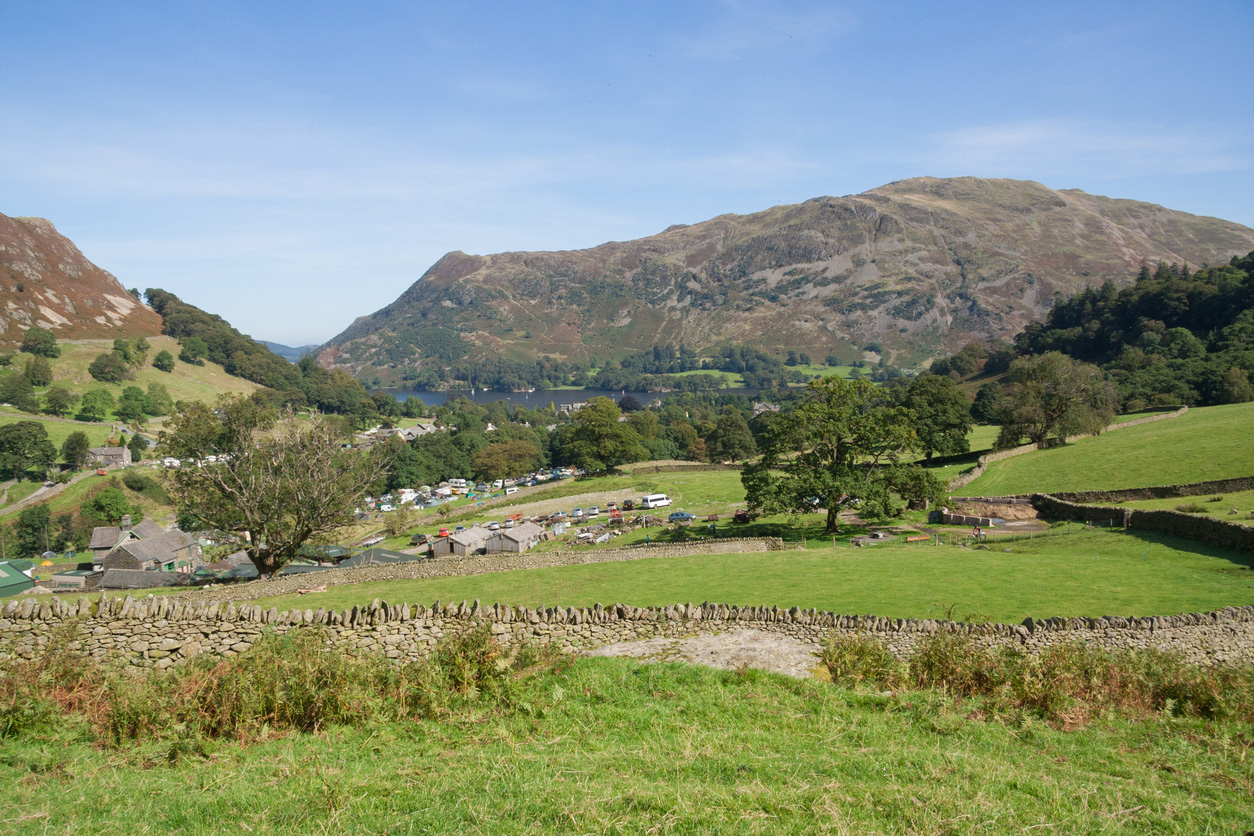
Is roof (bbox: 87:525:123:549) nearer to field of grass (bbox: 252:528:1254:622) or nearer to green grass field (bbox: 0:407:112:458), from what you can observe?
green grass field (bbox: 0:407:112:458)

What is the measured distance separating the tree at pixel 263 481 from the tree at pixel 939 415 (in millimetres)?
41448

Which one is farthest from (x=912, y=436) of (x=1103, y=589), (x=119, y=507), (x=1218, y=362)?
(x=119, y=507)

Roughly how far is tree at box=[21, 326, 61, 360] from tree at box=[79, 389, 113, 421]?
80.0ft

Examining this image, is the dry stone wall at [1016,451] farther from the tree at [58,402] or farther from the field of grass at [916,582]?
the tree at [58,402]

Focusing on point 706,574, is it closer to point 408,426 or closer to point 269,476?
point 269,476

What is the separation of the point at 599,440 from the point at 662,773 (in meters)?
59.6

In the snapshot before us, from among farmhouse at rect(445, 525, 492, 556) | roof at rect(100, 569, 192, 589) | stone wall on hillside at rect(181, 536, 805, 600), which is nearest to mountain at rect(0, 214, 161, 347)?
roof at rect(100, 569, 192, 589)

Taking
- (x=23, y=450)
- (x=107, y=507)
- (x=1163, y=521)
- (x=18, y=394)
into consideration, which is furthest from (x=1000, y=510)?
(x=18, y=394)

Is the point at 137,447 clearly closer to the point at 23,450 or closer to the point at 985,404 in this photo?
the point at 23,450

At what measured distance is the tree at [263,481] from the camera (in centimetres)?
2620

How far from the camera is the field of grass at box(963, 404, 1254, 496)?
108 feet

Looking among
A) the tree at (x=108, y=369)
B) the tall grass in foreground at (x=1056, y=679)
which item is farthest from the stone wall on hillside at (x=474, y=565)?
the tree at (x=108, y=369)

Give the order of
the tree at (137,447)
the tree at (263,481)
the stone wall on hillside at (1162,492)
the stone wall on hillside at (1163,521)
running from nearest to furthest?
the stone wall on hillside at (1163,521), the tree at (263,481), the stone wall on hillside at (1162,492), the tree at (137,447)

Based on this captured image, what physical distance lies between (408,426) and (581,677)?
6237 inches
